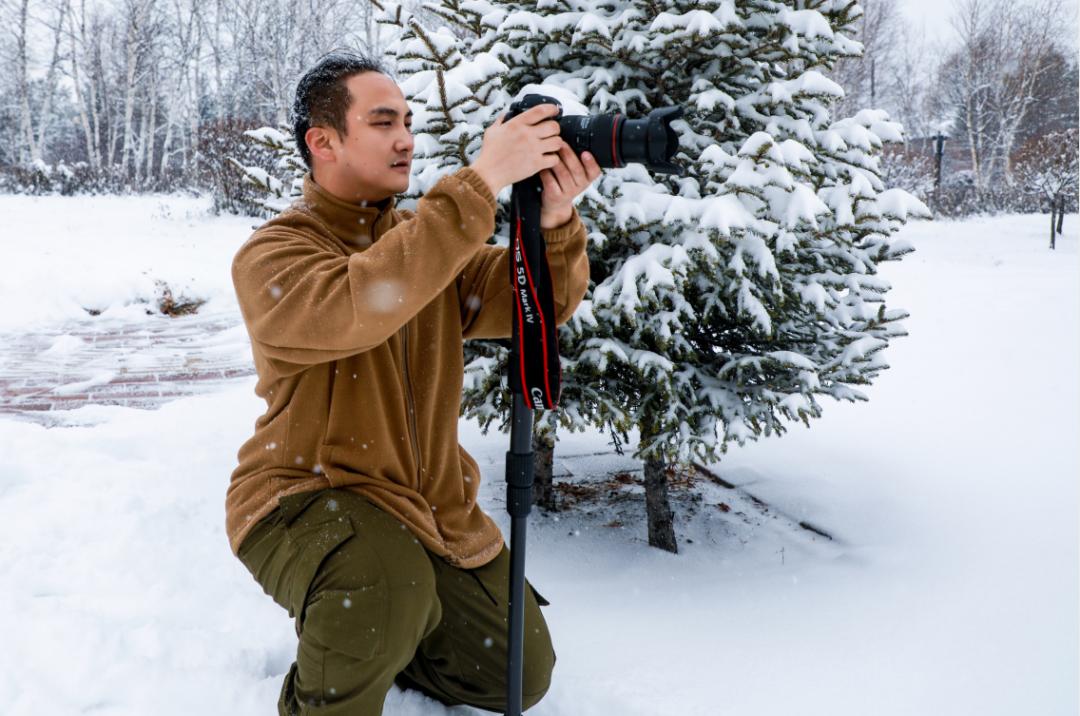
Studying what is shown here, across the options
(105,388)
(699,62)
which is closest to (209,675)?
(699,62)

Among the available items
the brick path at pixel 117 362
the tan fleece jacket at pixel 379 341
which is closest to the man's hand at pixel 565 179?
the tan fleece jacket at pixel 379 341

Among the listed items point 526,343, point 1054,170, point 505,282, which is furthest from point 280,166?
point 1054,170

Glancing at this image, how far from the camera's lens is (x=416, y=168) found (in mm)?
3031

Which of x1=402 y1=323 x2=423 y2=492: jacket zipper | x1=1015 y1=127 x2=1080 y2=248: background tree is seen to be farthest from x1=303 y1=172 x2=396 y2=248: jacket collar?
x1=1015 y1=127 x2=1080 y2=248: background tree

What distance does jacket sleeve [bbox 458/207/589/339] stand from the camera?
1.88m

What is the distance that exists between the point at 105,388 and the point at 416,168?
3.91 meters

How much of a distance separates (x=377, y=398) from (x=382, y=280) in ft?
1.35

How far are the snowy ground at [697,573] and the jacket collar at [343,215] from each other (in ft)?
3.97

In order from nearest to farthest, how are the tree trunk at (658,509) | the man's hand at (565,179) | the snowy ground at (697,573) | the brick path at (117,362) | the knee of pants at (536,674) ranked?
the man's hand at (565,179), the knee of pants at (536,674), the snowy ground at (697,573), the tree trunk at (658,509), the brick path at (117,362)

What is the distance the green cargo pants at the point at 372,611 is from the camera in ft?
5.45

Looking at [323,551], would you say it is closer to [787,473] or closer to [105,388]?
[787,473]

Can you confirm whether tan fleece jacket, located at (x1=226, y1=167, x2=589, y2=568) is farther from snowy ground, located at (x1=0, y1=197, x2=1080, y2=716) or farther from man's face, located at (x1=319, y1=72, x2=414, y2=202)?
snowy ground, located at (x1=0, y1=197, x2=1080, y2=716)

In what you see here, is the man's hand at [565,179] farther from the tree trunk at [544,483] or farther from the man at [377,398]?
the tree trunk at [544,483]

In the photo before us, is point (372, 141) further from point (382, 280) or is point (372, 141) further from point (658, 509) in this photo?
point (658, 509)
